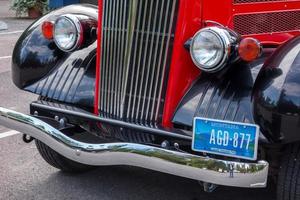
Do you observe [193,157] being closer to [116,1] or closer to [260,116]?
[260,116]

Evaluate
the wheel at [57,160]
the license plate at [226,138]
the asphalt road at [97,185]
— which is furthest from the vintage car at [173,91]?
the asphalt road at [97,185]

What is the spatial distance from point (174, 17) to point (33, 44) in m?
1.24

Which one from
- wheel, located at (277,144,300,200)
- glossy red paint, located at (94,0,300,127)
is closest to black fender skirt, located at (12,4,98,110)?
glossy red paint, located at (94,0,300,127)

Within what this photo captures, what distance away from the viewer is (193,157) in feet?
8.68

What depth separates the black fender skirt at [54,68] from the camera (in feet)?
11.2

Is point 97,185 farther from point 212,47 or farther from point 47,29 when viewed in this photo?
point 212,47

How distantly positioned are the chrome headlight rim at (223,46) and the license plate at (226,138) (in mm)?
349

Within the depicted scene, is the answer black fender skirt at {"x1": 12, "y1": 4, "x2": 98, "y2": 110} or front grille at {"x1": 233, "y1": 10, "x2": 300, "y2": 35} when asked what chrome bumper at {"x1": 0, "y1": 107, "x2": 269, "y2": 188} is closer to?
black fender skirt at {"x1": 12, "y1": 4, "x2": 98, "y2": 110}

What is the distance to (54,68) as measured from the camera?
3.61m

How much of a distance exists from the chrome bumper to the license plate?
7cm

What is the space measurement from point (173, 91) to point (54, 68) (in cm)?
100

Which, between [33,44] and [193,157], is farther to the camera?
[33,44]

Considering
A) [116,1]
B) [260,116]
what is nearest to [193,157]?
[260,116]

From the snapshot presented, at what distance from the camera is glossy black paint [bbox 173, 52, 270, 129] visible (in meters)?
2.78
